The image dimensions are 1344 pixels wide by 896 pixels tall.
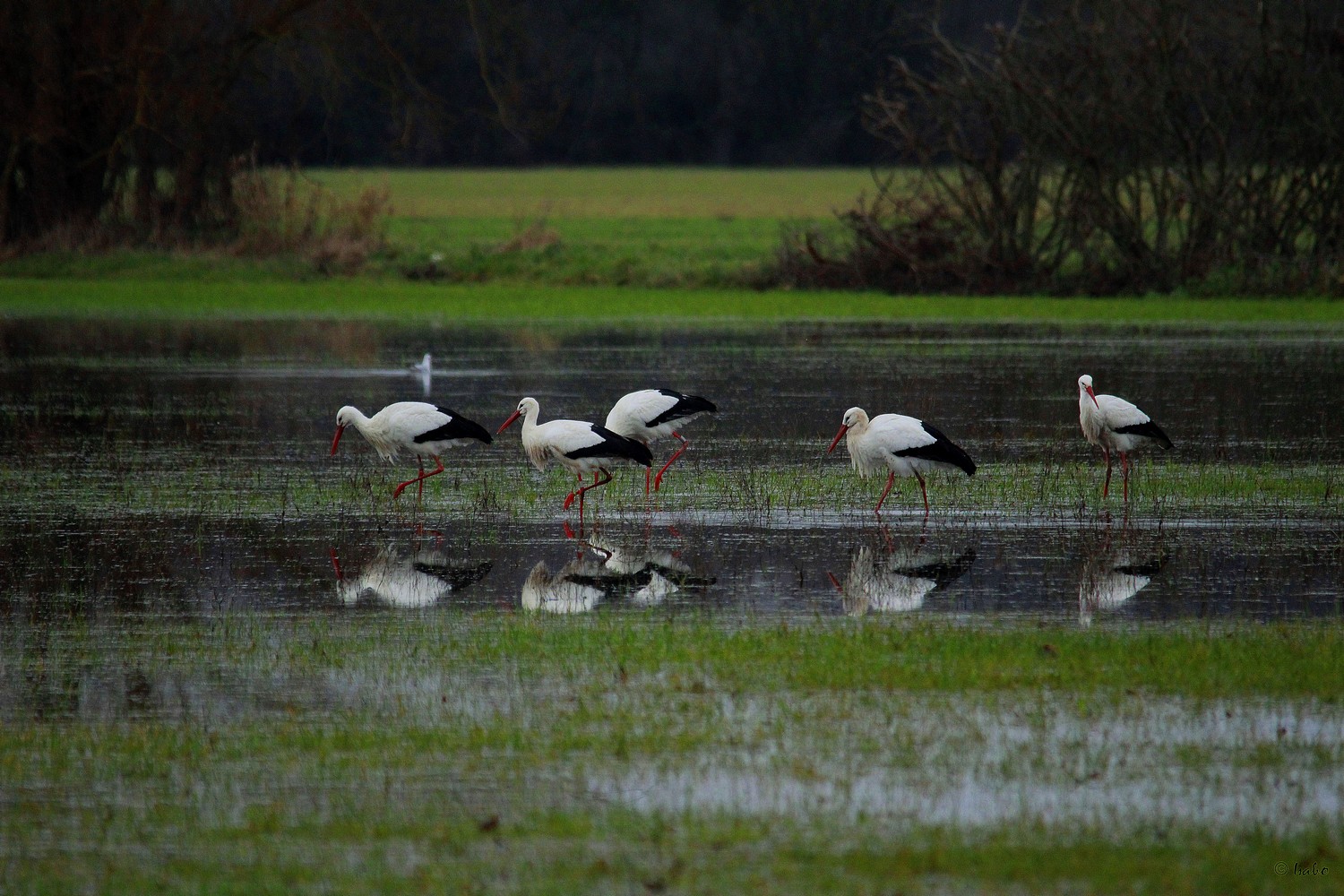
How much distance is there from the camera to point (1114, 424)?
1402 cm

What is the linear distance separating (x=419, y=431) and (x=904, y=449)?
3.88 m

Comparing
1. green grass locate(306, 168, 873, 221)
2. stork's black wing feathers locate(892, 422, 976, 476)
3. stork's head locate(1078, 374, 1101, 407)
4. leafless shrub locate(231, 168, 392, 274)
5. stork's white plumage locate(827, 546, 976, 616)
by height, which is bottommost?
stork's white plumage locate(827, 546, 976, 616)

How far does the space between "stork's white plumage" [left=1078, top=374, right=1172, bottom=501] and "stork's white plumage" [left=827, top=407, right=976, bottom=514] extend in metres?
1.44

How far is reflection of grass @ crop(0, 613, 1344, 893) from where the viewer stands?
5906 mm

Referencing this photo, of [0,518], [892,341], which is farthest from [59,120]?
[0,518]

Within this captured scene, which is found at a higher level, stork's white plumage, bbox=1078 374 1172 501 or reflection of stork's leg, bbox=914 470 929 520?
stork's white plumage, bbox=1078 374 1172 501

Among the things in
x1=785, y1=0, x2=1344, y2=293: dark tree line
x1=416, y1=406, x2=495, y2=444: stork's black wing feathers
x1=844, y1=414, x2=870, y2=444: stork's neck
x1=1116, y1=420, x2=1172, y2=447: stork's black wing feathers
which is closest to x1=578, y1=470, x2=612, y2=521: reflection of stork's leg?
x1=416, y1=406, x2=495, y2=444: stork's black wing feathers

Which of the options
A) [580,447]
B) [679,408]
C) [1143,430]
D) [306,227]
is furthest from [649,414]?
[306,227]

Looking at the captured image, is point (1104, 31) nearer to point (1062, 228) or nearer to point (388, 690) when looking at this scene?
point (1062, 228)

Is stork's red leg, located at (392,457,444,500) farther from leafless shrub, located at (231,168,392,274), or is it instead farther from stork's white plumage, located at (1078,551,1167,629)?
leafless shrub, located at (231,168,392,274)

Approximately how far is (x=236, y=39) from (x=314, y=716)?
3611 centimetres

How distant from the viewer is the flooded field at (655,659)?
622cm

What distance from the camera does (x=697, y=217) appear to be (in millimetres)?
60688

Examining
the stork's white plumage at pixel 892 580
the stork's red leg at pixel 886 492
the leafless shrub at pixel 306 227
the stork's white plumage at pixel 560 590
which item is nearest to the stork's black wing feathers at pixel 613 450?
the stork's red leg at pixel 886 492
